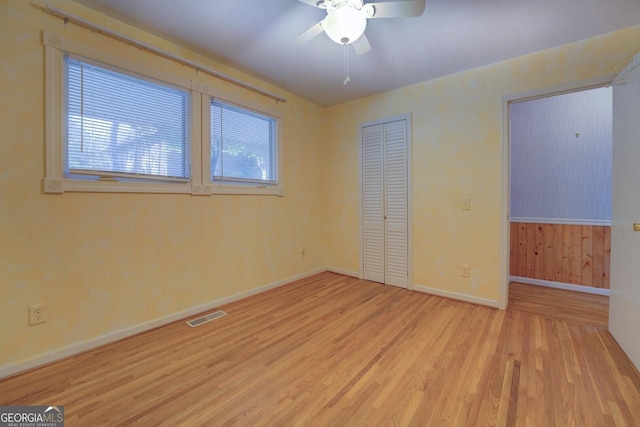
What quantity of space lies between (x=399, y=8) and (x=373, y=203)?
238 centimetres

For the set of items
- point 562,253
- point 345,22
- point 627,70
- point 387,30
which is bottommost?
point 562,253

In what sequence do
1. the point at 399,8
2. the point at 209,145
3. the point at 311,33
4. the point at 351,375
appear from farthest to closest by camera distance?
the point at 209,145, the point at 311,33, the point at 351,375, the point at 399,8

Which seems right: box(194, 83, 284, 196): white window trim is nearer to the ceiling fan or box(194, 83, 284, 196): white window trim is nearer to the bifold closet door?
the bifold closet door

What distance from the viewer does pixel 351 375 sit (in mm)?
1723

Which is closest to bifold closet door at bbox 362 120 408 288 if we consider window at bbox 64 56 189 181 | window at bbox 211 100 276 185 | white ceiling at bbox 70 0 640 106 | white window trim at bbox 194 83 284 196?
white ceiling at bbox 70 0 640 106

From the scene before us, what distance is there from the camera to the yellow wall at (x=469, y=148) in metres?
2.39

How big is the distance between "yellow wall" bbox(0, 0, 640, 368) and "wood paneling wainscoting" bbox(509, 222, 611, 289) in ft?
4.45

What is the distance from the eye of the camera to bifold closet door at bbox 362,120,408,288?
3404mm

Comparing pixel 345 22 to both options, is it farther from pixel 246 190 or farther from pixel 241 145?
pixel 246 190

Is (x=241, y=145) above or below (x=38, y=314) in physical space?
above

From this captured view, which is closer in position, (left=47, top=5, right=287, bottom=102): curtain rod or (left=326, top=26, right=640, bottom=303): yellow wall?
(left=47, top=5, right=287, bottom=102): curtain rod

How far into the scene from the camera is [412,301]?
2967 mm

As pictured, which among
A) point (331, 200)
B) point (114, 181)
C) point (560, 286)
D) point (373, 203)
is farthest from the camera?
point (331, 200)

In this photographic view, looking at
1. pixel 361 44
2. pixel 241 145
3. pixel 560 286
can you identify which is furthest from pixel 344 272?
pixel 361 44
